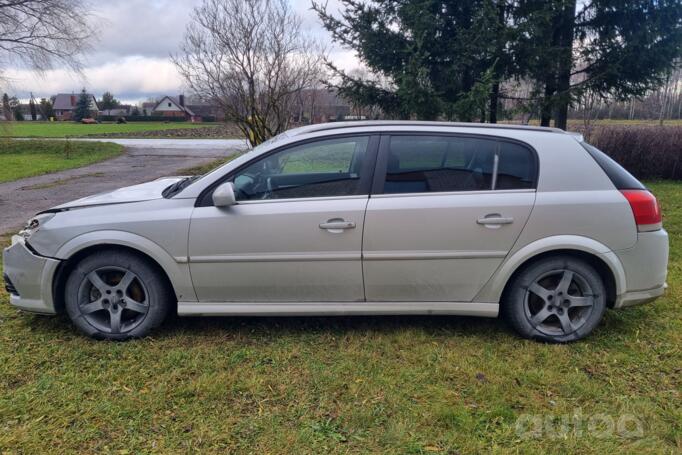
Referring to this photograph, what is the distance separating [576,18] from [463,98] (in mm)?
3581

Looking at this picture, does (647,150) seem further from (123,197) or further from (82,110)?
(82,110)

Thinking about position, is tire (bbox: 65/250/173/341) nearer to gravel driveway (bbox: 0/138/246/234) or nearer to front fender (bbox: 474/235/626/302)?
front fender (bbox: 474/235/626/302)

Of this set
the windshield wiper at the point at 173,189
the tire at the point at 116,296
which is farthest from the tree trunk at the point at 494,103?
the tire at the point at 116,296

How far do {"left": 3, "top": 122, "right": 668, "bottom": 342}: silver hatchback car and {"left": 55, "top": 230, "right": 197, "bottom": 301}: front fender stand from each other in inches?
0.4

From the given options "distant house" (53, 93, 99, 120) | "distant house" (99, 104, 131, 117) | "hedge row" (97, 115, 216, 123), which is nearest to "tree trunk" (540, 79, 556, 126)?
"hedge row" (97, 115, 216, 123)

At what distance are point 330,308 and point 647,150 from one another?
490 inches

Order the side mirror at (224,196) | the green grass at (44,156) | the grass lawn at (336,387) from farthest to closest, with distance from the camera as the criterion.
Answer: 1. the green grass at (44,156)
2. the side mirror at (224,196)
3. the grass lawn at (336,387)

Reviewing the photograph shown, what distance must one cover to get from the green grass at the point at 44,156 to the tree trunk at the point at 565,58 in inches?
559

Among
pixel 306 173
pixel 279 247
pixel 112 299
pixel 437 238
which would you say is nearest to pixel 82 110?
pixel 112 299

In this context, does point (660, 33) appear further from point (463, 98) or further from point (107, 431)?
point (107, 431)

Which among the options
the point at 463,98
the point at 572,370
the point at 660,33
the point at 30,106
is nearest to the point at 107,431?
the point at 572,370

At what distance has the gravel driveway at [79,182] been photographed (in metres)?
9.07

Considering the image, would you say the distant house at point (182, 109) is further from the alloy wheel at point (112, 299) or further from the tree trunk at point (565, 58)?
the alloy wheel at point (112, 299)

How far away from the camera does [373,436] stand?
2.59m
